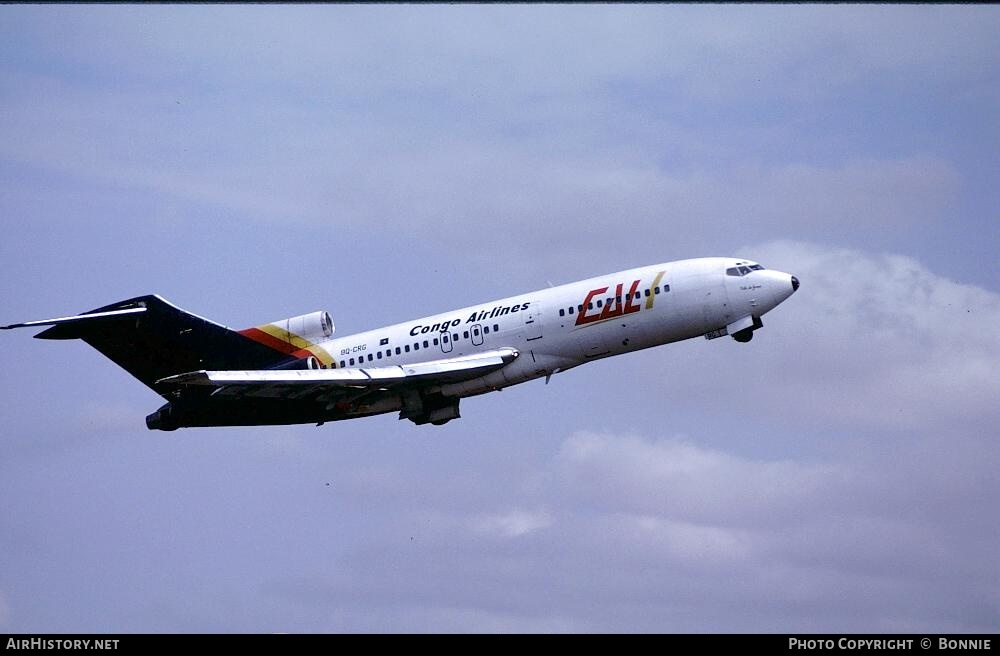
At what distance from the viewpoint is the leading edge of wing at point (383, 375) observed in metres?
70.2

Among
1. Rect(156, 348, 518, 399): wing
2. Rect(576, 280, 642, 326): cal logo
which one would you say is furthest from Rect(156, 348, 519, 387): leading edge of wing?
Rect(576, 280, 642, 326): cal logo

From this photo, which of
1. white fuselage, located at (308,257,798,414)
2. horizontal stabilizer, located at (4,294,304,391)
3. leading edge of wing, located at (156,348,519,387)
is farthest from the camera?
horizontal stabilizer, located at (4,294,304,391)

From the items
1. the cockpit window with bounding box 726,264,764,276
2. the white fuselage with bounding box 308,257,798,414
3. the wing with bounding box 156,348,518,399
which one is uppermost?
the cockpit window with bounding box 726,264,764,276

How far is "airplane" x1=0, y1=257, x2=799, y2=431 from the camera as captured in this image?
226 feet

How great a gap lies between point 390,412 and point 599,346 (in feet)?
36.3

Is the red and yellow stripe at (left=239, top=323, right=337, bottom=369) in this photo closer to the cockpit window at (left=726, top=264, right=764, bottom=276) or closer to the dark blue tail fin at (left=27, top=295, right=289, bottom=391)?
the dark blue tail fin at (left=27, top=295, right=289, bottom=391)

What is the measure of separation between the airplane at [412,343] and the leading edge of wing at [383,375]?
0.07 m

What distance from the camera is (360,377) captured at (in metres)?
70.8

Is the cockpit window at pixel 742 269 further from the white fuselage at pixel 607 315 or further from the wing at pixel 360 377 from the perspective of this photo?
the wing at pixel 360 377

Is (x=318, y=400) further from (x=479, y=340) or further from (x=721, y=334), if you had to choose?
(x=721, y=334)

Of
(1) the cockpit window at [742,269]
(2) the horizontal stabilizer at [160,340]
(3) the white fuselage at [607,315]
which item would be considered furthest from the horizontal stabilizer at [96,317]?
(1) the cockpit window at [742,269]
